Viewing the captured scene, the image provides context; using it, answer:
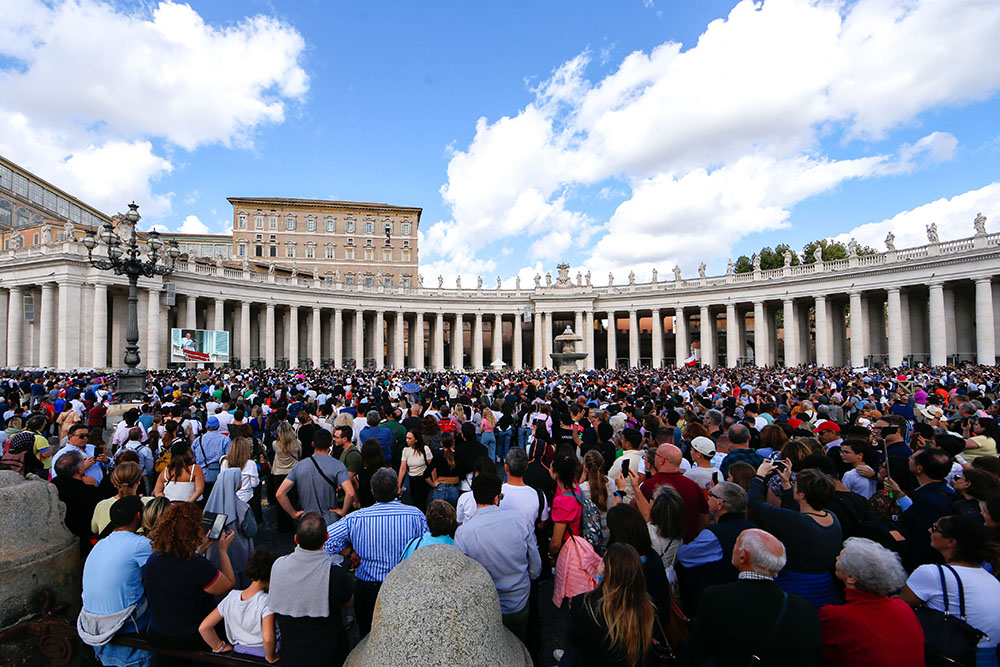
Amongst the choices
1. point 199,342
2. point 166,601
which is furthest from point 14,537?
point 199,342

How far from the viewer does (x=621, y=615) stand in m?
2.88

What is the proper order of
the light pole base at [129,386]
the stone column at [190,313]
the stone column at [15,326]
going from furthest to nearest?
the stone column at [190,313]
the stone column at [15,326]
the light pole base at [129,386]

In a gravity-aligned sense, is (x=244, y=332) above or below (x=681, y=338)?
above

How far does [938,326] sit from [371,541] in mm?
47561

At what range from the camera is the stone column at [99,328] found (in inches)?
1371

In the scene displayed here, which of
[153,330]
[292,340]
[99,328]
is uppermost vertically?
[99,328]

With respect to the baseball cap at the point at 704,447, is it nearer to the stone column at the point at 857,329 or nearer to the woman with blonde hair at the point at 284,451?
the woman with blonde hair at the point at 284,451

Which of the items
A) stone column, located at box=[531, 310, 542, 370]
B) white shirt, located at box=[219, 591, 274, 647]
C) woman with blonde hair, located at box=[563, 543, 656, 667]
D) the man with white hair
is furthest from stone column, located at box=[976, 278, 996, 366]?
white shirt, located at box=[219, 591, 274, 647]

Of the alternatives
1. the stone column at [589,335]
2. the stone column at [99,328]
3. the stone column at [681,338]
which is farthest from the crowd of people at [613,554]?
the stone column at [589,335]

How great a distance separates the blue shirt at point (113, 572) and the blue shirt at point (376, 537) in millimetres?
1451

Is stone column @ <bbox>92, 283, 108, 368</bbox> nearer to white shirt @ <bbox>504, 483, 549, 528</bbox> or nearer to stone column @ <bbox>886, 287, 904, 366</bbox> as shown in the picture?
white shirt @ <bbox>504, 483, 549, 528</bbox>

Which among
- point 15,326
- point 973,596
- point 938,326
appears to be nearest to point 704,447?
point 973,596

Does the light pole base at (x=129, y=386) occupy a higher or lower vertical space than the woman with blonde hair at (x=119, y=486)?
higher

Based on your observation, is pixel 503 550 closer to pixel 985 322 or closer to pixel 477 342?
pixel 985 322
